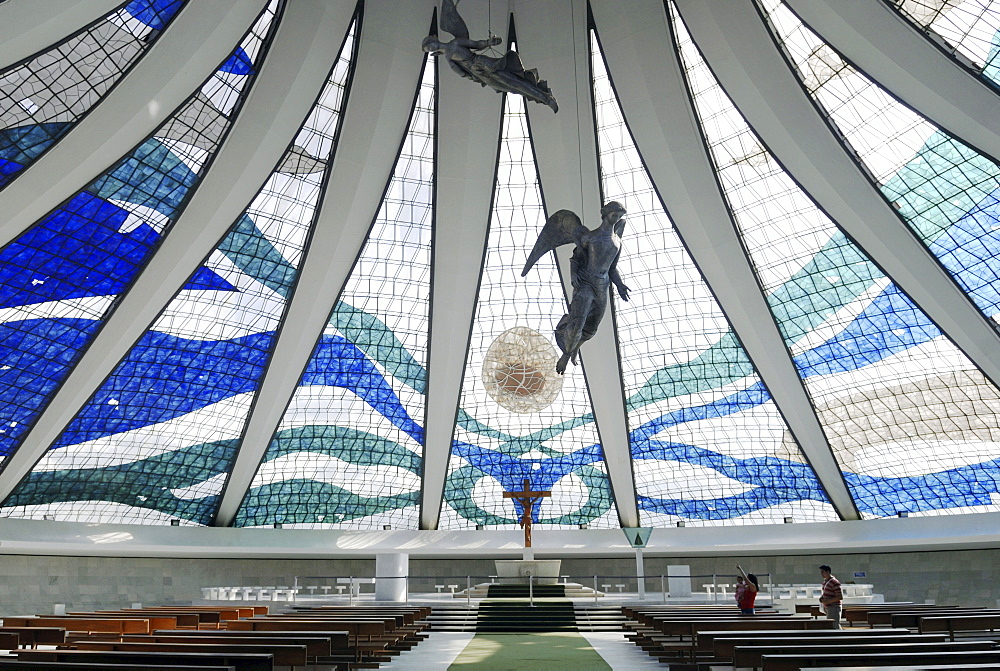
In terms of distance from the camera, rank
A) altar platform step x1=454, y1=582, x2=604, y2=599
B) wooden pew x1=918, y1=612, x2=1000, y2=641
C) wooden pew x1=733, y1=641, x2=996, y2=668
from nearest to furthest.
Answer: wooden pew x1=733, y1=641, x2=996, y2=668 < wooden pew x1=918, y1=612, x2=1000, y2=641 < altar platform step x1=454, y1=582, x2=604, y2=599

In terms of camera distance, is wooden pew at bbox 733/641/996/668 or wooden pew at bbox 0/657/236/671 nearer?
wooden pew at bbox 0/657/236/671

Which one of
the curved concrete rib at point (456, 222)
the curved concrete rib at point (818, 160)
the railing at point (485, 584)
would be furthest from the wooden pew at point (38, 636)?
the curved concrete rib at point (818, 160)

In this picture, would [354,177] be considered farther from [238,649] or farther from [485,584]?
[238,649]

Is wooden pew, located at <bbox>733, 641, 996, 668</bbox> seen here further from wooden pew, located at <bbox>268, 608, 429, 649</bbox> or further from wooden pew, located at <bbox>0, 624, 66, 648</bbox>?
wooden pew, located at <bbox>0, 624, 66, 648</bbox>

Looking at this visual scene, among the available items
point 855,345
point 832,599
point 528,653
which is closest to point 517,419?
point 855,345

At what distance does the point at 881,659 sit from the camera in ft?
22.4

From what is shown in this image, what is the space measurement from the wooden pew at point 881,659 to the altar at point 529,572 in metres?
21.8

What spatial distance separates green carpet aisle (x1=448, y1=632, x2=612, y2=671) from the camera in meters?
13.0

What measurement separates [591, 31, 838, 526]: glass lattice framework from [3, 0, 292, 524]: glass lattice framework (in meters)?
10.8

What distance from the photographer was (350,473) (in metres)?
35.4

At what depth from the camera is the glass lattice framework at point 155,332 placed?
22266mm

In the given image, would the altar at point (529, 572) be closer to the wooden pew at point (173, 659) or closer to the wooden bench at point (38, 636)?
the wooden bench at point (38, 636)

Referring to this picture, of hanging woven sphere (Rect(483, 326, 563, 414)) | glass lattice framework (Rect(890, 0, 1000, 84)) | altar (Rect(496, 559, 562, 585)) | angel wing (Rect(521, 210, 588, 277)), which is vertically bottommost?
altar (Rect(496, 559, 562, 585))

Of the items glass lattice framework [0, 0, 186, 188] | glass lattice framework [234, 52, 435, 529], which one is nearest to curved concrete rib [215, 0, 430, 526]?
glass lattice framework [234, 52, 435, 529]
